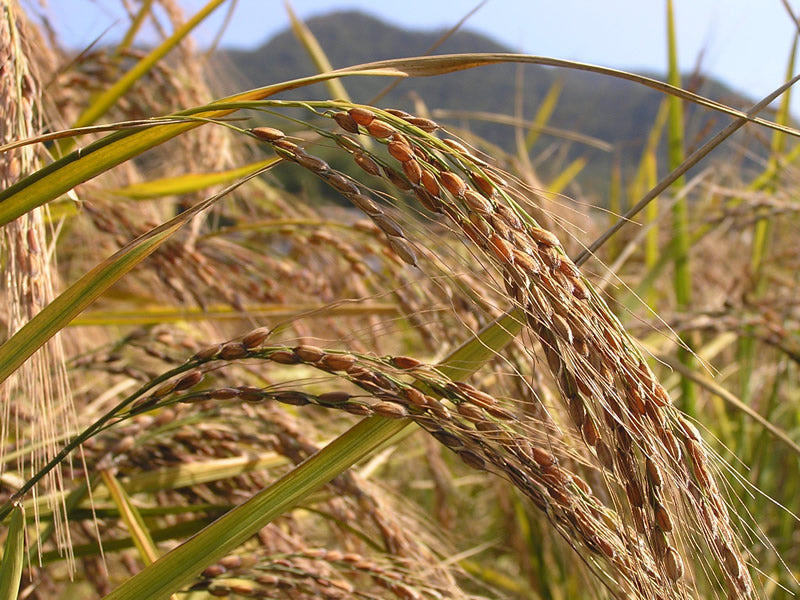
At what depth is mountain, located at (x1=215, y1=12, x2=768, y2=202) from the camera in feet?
8.25

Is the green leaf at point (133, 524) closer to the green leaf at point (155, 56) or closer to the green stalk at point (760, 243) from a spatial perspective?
the green leaf at point (155, 56)

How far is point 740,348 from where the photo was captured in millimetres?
1776

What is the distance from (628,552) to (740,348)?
1451 millimetres

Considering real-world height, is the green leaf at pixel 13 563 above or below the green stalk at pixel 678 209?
below

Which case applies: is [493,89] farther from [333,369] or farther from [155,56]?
[333,369]

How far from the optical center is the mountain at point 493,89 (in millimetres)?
2514

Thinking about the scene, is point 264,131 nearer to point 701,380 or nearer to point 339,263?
point 701,380

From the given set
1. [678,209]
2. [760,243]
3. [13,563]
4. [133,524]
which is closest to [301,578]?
[133,524]

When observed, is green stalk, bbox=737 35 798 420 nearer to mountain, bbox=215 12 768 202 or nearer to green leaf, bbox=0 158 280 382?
mountain, bbox=215 12 768 202

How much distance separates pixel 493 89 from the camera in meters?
13.3

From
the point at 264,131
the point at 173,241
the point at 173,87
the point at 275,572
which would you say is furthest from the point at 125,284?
the point at 264,131

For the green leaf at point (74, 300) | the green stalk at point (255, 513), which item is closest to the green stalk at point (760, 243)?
the green stalk at point (255, 513)

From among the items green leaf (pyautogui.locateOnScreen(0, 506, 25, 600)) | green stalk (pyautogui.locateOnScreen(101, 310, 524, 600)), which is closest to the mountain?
green stalk (pyautogui.locateOnScreen(101, 310, 524, 600))

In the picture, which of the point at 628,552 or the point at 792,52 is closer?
the point at 628,552
